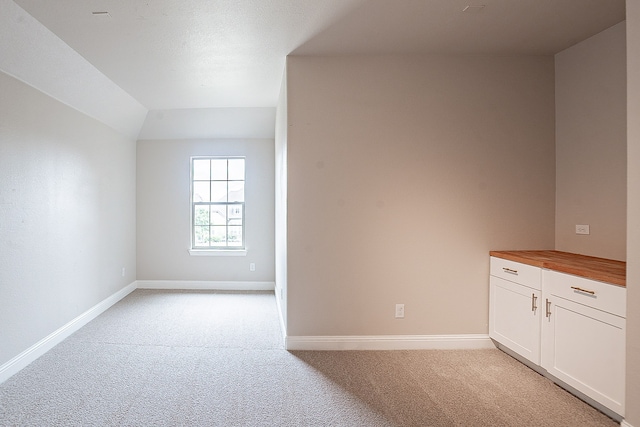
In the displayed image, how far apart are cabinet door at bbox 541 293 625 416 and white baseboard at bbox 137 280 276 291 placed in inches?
145

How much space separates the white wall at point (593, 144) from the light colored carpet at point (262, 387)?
1211mm

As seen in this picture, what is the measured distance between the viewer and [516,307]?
2.63 meters

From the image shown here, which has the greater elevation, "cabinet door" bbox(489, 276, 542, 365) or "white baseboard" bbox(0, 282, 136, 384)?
"cabinet door" bbox(489, 276, 542, 365)

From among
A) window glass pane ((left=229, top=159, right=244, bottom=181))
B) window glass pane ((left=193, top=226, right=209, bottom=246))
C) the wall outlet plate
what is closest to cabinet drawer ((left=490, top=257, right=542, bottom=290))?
the wall outlet plate

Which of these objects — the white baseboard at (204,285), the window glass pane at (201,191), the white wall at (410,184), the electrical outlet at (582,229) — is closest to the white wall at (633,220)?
the electrical outlet at (582,229)

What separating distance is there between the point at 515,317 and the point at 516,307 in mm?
84

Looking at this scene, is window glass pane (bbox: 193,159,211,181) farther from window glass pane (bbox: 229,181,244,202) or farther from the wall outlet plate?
the wall outlet plate

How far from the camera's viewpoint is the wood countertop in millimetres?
1977

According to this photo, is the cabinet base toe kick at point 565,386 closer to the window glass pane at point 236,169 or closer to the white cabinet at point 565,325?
the white cabinet at point 565,325

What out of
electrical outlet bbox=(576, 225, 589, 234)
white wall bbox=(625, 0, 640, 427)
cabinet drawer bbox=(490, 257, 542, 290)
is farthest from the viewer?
electrical outlet bbox=(576, 225, 589, 234)

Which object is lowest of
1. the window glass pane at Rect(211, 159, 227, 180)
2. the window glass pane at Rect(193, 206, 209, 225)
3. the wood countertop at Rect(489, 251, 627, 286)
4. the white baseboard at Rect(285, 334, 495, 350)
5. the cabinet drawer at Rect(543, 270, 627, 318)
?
the white baseboard at Rect(285, 334, 495, 350)

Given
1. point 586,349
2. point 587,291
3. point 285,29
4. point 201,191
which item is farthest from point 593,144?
point 201,191

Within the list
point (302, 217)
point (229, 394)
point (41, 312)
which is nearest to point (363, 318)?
point (302, 217)

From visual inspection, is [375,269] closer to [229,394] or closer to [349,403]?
[349,403]
